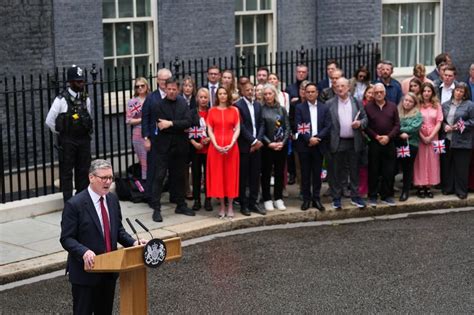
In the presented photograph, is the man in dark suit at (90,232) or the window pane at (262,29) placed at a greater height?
the window pane at (262,29)

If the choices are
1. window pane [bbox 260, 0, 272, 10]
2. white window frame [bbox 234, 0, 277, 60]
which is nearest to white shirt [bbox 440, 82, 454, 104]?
white window frame [bbox 234, 0, 277, 60]

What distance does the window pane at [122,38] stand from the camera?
1658 centimetres

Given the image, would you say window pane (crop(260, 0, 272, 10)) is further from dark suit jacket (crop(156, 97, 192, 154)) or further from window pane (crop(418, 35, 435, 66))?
dark suit jacket (crop(156, 97, 192, 154))

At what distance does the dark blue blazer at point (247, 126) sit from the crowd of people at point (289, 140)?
0.01 meters

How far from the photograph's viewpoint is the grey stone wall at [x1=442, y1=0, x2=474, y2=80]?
21328mm

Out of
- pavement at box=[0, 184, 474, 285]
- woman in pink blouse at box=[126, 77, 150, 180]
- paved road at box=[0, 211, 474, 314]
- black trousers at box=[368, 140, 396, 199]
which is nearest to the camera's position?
paved road at box=[0, 211, 474, 314]

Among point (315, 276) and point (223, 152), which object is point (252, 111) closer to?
point (223, 152)

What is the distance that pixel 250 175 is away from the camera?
1382cm

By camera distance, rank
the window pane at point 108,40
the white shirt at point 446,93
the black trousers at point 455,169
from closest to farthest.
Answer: the black trousers at point 455,169
the white shirt at point 446,93
the window pane at point 108,40

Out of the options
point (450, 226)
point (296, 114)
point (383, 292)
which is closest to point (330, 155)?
point (296, 114)

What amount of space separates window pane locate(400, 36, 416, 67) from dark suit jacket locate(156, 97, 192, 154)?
29.0ft

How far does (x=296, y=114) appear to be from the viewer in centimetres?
1403

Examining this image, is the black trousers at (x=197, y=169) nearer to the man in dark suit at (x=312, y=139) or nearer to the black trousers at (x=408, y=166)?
the man in dark suit at (x=312, y=139)

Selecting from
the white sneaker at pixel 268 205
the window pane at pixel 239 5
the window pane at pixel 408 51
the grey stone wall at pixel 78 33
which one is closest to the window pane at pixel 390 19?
the window pane at pixel 408 51
